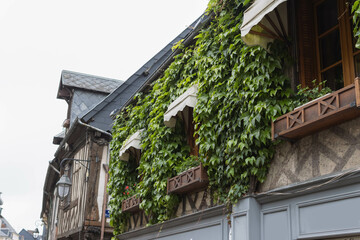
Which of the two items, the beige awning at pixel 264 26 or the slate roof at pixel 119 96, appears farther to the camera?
the slate roof at pixel 119 96

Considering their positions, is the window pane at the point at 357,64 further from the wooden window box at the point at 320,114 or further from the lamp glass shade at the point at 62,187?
the lamp glass shade at the point at 62,187

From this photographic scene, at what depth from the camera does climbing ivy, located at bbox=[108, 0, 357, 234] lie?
5555 mm

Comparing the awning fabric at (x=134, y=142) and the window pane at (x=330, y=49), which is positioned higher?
the awning fabric at (x=134, y=142)

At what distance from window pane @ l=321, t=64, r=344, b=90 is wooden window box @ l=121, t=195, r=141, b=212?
194 inches

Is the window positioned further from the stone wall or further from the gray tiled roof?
the gray tiled roof

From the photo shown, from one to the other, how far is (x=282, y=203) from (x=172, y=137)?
3.40m

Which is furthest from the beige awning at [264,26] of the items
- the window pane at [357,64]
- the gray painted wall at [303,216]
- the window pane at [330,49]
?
the gray painted wall at [303,216]

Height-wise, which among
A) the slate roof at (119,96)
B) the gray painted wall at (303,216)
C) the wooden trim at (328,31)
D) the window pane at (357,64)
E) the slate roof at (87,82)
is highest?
the slate roof at (87,82)

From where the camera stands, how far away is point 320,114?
4.54 metres

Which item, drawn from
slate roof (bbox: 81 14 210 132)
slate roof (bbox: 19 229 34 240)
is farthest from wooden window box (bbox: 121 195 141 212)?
slate roof (bbox: 19 229 34 240)

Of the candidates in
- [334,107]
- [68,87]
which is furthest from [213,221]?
[68,87]

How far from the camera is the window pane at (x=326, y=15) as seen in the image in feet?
17.3

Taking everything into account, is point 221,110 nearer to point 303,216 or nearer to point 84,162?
point 303,216

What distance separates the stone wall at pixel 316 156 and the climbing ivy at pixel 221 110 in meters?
0.16
